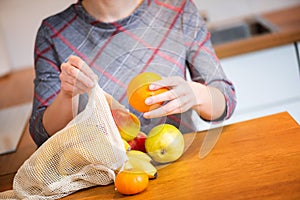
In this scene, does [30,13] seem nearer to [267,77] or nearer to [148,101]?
[267,77]

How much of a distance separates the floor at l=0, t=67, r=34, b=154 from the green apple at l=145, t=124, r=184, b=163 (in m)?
0.61

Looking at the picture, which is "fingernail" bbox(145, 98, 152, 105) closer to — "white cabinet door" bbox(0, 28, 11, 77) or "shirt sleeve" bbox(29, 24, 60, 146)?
"shirt sleeve" bbox(29, 24, 60, 146)

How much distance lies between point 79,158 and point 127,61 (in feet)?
0.76

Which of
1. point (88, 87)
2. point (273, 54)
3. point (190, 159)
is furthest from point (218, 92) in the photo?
point (273, 54)

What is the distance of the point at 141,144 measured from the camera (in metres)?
1.10

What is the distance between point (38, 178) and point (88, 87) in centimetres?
20

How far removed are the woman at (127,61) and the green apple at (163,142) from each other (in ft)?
0.05

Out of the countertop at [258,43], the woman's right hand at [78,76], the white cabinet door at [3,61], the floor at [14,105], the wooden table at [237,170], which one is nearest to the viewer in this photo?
the wooden table at [237,170]

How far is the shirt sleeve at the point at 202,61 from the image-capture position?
128 centimetres

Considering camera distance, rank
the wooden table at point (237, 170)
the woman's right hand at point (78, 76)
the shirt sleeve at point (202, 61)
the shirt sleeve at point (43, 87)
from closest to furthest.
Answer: the wooden table at point (237, 170)
the woman's right hand at point (78, 76)
the shirt sleeve at point (202, 61)
the shirt sleeve at point (43, 87)

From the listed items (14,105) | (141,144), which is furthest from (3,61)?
(141,144)

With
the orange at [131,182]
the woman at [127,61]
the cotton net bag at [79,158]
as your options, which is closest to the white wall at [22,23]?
the woman at [127,61]

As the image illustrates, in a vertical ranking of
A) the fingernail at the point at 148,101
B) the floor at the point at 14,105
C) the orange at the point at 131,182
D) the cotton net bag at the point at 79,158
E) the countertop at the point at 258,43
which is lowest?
the countertop at the point at 258,43

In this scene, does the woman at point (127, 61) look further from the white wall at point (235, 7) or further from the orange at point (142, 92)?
the white wall at point (235, 7)
